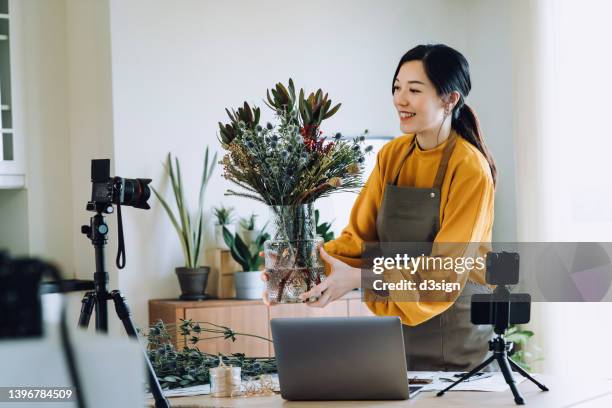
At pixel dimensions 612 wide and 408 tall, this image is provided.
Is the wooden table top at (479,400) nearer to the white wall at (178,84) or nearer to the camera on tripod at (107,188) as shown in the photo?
the camera on tripod at (107,188)

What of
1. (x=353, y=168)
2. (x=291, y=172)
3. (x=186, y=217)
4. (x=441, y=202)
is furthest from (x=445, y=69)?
(x=186, y=217)

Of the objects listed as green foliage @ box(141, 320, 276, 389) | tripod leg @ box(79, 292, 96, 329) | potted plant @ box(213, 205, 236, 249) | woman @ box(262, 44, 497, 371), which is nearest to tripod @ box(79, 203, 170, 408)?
tripod leg @ box(79, 292, 96, 329)

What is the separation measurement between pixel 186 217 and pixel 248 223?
39 centimetres

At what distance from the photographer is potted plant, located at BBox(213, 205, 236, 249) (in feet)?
15.2

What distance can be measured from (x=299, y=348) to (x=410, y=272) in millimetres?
500

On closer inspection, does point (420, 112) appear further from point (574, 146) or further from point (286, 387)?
point (574, 146)

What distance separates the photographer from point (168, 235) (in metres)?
4.59

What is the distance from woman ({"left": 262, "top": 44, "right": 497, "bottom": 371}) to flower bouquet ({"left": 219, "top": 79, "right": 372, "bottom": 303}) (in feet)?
1.14

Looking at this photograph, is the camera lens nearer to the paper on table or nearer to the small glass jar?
the small glass jar

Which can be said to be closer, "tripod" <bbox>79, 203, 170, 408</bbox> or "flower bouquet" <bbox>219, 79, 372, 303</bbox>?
"flower bouquet" <bbox>219, 79, 372, 303</bbox>

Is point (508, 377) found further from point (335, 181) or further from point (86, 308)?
point (86, 308)

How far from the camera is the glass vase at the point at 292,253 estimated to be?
219 cm

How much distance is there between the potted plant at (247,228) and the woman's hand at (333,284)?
7.62 ft

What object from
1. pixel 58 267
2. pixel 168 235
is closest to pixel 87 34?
pixel 168 235
